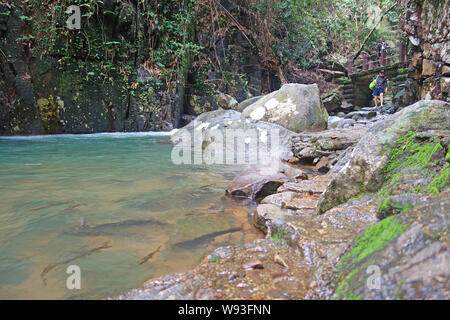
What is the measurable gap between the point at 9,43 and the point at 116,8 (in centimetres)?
323

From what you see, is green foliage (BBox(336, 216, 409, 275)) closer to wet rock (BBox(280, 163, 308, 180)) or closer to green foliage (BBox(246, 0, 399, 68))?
wet rock (BBox(280, 163, 308, 180))

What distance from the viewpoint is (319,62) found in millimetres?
17125

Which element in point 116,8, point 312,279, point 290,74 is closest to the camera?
point 312,279

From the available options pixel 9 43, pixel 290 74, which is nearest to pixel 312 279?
pixel 9 43

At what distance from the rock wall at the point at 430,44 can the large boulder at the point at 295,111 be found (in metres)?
2.09

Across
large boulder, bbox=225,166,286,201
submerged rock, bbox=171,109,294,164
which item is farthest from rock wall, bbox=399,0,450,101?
large boulder, bbox=225,166,286,201

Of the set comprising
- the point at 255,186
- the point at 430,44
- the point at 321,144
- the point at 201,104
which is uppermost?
the point at 430,44

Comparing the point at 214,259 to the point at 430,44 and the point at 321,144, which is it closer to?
the point at 321,144

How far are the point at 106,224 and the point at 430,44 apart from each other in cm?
600

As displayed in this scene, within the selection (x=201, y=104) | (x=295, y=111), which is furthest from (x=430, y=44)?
(x=201, y=104)

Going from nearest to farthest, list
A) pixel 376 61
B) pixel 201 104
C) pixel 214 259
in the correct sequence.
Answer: pixel 214 259, pixel 201 104, pixel 376 61

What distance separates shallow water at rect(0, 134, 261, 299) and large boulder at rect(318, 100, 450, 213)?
68 centimetres

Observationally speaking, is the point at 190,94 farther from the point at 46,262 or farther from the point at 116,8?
the point at 46,262

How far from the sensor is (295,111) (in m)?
7.24
